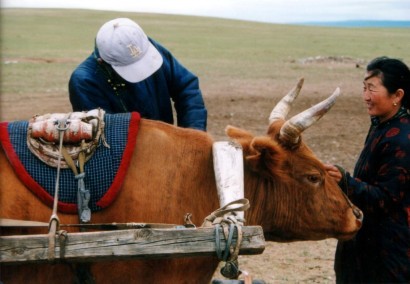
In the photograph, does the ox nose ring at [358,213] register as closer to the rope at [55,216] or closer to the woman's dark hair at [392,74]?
the woman's dark hair at [392,74]

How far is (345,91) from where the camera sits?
67.0ft

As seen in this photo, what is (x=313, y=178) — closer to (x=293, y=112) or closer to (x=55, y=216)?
(x=55, y=216)

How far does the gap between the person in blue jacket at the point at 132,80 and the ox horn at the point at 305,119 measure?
1042mm

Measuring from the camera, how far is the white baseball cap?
167 inches

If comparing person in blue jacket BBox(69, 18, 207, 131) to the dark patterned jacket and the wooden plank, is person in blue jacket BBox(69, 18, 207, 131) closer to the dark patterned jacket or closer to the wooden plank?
the dark patterned jacket

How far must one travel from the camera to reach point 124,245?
3.05m

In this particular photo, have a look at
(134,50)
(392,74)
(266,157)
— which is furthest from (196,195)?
(392,74)

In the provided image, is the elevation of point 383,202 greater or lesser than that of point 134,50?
lesser

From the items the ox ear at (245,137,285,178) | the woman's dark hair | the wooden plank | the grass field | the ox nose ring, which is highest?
the woman's dark hair

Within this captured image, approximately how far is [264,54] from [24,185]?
120 ft

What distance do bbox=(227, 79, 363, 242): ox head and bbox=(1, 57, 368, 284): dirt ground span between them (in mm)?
2632

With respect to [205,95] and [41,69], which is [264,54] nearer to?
[41,69]

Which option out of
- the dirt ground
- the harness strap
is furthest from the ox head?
the dirt ground

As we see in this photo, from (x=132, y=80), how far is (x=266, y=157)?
1.05 meters
